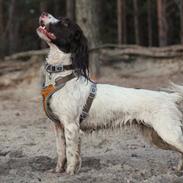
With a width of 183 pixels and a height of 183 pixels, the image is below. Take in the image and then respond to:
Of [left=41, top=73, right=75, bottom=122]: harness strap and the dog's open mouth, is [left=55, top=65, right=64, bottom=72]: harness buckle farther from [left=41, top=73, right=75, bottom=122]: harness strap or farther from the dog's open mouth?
the dog's open mouth

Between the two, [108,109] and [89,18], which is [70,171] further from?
[89,18]

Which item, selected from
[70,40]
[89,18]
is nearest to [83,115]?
[70,40]

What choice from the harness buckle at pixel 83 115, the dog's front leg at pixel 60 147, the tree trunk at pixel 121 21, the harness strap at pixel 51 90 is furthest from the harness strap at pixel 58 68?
the tree trunk at pixel 121 21

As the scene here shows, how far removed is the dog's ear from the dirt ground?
0.92m

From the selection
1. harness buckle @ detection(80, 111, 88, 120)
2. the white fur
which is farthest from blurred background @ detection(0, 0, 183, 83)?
harness buckle @ detection(80, 111, 88, 120)

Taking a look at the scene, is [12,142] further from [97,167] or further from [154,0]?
[154,0]

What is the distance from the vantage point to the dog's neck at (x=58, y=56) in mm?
7156

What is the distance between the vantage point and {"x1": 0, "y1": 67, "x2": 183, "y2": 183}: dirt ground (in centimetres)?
691

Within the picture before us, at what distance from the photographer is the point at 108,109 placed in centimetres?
714

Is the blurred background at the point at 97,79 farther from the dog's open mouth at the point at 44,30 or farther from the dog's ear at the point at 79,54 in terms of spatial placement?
the dog's open mouth at the point at 44,30

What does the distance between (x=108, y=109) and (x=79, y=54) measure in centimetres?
74

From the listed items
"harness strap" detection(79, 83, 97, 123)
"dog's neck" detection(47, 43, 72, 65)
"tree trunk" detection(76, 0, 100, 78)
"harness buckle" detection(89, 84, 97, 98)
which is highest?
"tree trunk" detection(76, 0, 100, 78)

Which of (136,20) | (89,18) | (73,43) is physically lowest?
(73,43)

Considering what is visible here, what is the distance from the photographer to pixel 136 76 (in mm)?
18203
